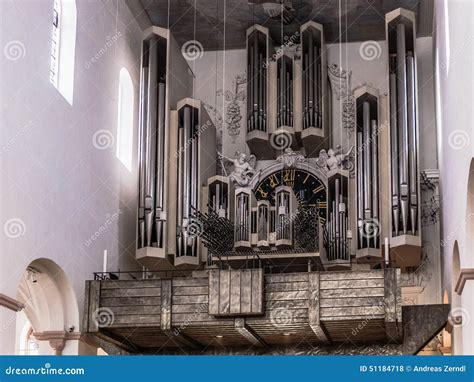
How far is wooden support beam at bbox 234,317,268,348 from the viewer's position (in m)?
17.6

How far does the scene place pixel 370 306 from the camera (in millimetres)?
17281

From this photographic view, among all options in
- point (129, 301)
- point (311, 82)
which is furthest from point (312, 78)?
point (129, 301)

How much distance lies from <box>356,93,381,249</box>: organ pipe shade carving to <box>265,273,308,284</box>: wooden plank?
9.88ft

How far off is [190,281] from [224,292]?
2.47 feet

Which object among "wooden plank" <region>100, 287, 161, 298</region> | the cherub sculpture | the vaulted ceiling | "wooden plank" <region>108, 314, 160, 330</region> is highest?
the vaulted ceiling

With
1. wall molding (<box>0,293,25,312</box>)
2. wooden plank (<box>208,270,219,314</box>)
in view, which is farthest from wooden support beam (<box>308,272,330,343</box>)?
wall molding (<box>0,293,25,312</box>)

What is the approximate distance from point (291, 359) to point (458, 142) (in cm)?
847

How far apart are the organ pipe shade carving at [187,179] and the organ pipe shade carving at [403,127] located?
4.31 meters

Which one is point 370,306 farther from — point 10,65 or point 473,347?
point 10,65

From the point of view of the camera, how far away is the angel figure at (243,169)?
74.2ft

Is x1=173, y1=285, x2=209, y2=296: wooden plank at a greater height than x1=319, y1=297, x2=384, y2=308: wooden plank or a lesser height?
greater

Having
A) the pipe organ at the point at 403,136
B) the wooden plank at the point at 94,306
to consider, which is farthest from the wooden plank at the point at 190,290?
the pipe organ at the point at 403,136

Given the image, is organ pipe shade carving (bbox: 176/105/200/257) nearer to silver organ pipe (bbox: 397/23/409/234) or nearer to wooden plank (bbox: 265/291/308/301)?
wooden plank (bbox: 265/291/308/301)

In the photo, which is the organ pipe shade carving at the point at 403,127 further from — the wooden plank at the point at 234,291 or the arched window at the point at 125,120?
the arched window at the point at 125,120
